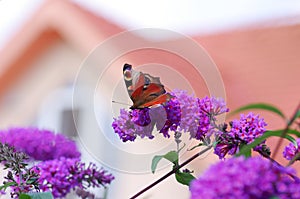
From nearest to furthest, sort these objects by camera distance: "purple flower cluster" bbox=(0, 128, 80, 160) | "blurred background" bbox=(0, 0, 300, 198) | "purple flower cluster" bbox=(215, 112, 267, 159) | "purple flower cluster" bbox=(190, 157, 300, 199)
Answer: "purple flower cluster" bbox=(190, 157, 300, 199)
"purple flower cluster" bbox=(215, 112, 267, 159)
"purple flower cluster" bbox=(0, 128, 80, 160)
"blurred background" bbox=(0, 0, 300, 198)

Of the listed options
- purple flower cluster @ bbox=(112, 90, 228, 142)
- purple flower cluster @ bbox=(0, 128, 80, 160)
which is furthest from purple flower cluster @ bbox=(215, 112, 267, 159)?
purple flower cluster @ bbox=(0, 128, 80, 160)

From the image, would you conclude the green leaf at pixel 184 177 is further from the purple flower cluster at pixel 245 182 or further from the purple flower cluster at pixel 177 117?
the purple flower cluster at pixel 245 182

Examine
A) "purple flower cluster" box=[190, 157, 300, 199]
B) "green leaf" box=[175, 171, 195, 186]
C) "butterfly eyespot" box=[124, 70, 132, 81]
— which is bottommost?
"green leaf" box=[175, 171, 195, 186]

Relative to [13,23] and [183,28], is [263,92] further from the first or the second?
[13,23]

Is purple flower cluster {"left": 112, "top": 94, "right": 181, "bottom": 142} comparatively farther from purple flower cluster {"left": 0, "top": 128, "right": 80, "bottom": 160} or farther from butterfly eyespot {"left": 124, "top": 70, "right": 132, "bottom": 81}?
purple flower cluster {"left": 0, "top": 128, "right": 80, "bottom": 160}

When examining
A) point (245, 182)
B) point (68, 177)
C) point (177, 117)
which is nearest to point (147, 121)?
point (177, 117)

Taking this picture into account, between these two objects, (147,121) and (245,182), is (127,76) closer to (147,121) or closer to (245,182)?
(147,121)
